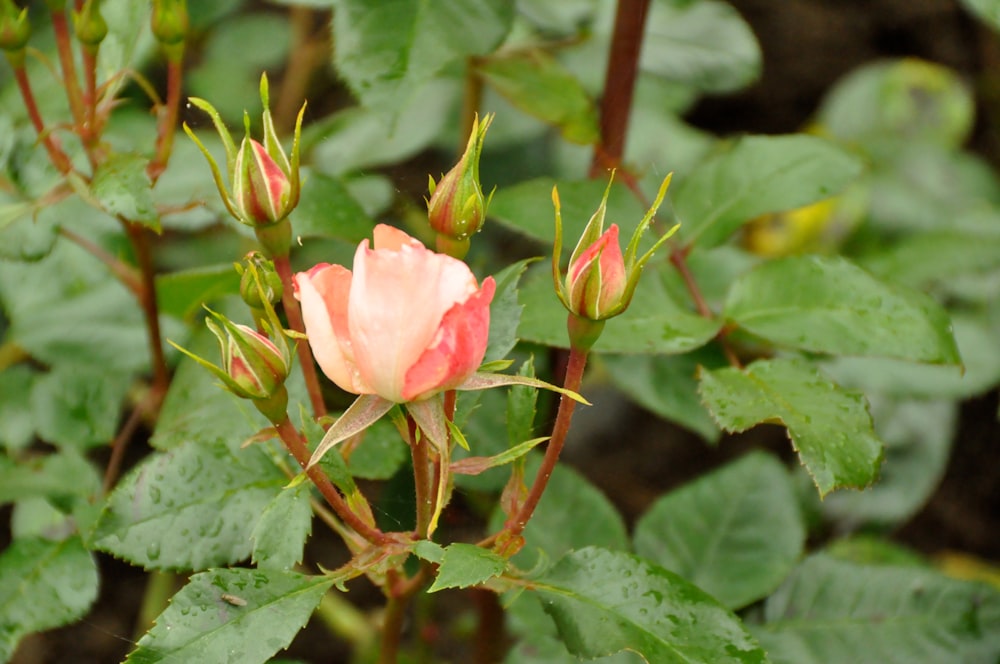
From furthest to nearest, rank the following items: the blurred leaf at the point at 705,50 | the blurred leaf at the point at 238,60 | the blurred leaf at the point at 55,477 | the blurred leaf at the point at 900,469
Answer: the blurred leaf at the point at 238,60
the blurred leaf at the point at 900,469
the blurred leaf at the point at 705,50
the blurred leaf at the point at 55,477

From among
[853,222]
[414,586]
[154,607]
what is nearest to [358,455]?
[414,586]

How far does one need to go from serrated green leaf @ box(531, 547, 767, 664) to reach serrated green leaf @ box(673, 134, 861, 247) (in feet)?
1.15

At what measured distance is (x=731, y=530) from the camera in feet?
3.08

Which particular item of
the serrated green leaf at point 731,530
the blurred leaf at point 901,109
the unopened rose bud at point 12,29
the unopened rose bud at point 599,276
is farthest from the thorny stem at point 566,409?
the blurred leaf at point 901,109

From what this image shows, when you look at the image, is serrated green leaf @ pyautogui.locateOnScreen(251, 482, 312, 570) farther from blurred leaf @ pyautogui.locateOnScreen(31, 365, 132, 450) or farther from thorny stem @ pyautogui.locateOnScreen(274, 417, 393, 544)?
blurred leaf @ pyautogui.locateOnScreen(31, 365, 132, 450)

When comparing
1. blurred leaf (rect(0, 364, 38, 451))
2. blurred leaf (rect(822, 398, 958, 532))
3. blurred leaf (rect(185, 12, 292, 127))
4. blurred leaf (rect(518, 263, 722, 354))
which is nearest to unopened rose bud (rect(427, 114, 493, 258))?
blurred leaf (rect(518, 263, 722, 354))

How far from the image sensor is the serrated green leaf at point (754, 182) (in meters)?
0.86

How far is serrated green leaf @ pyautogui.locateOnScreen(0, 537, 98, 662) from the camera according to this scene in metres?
0.76

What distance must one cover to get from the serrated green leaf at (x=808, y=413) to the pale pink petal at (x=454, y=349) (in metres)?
0.24

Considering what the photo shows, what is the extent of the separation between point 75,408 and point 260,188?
49cm

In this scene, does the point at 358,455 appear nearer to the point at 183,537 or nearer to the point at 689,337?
the point at 183,537

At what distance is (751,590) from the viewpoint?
88cm

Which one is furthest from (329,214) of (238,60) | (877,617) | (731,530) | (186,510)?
(238,60)

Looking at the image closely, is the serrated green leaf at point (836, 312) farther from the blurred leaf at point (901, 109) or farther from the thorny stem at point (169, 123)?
the blurred leaf at point (901, 109)
